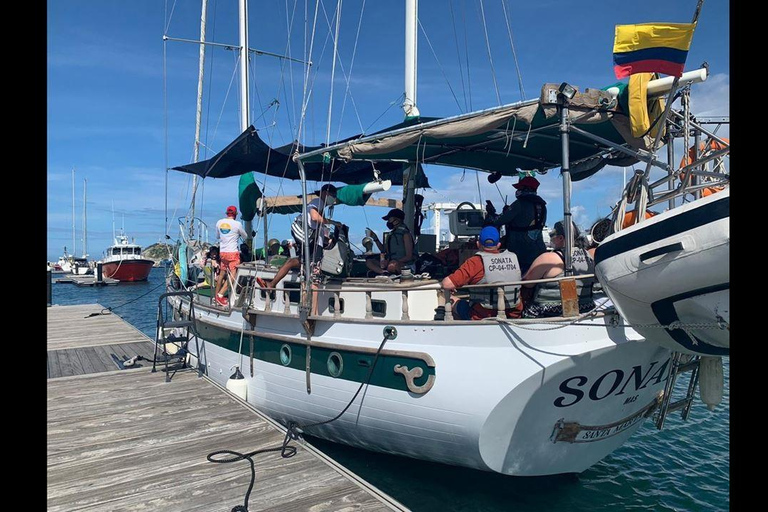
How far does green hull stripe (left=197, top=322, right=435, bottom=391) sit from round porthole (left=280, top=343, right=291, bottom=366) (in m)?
0.04

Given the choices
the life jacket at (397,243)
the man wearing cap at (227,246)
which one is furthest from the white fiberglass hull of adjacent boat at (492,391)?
the man wearing cap at (227,246)

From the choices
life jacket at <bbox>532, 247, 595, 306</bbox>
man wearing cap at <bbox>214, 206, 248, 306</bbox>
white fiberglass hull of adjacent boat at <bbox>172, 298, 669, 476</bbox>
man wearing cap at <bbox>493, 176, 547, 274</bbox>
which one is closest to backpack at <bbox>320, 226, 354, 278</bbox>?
white fiberglass hull of adjacent boat at <bbox>172, 298, 669, 476</bbox>

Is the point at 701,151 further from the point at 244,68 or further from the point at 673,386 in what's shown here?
the point at 244,68

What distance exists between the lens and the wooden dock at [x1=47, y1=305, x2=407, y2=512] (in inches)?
165

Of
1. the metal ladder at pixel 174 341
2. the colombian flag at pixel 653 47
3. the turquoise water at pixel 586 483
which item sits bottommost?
the turquoise water at pixel 586 483

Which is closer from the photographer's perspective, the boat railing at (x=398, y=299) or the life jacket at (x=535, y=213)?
the boat railing at (x=398, y=299)

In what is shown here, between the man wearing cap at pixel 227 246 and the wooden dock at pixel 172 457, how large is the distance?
2.29 meters

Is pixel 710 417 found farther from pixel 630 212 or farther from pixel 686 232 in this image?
pixel 686 232

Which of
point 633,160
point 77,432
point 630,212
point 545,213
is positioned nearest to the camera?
point 630,212

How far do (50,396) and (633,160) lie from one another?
30.6 feet

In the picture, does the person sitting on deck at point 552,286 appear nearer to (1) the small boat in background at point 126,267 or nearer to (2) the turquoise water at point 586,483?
(2) the turquoise water at point 586,483

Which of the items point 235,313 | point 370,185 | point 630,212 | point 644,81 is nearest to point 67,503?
point 235,313

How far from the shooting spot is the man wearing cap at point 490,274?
5254 mm

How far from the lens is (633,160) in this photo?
7480 mm
